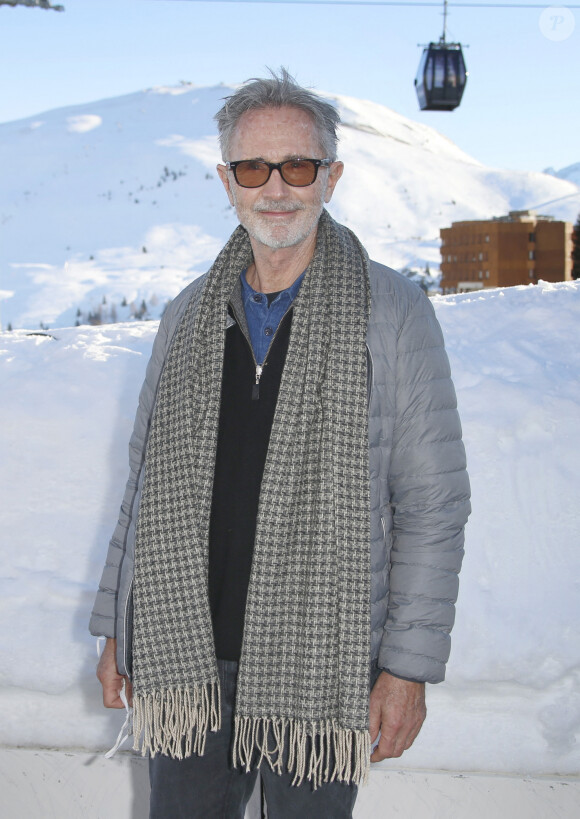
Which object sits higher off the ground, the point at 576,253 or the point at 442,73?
the point at 442,73

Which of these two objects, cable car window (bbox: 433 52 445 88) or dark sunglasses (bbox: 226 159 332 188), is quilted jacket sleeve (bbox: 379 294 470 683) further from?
cable car window (bbox: 433 52 445 88)

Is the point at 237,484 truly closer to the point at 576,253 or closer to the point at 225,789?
the point at 225,789

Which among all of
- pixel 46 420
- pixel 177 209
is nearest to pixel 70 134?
Result: pixel 177 209

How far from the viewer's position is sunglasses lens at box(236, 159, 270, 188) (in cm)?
146

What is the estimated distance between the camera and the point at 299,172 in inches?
57.4

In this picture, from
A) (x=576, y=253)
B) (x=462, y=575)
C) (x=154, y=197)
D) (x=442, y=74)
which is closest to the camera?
(x=462, y=575)

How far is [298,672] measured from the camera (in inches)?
55.1

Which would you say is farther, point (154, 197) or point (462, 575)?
point (154, 197)

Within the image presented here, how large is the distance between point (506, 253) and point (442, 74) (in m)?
5.72

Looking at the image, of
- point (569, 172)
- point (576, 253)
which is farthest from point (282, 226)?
point (569, 172)

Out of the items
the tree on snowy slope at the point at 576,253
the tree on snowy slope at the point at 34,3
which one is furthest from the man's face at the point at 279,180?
the tree on snowy slope at the point at 576,253

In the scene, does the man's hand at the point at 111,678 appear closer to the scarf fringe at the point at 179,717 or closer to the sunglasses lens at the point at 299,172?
the scarf fringe at the point at 179,717

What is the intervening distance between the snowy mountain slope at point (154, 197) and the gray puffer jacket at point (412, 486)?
2879cm

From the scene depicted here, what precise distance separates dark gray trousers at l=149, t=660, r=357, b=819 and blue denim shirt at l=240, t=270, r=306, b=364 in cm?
60
